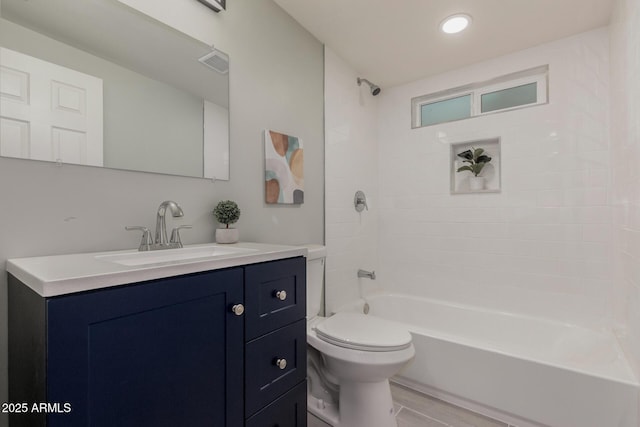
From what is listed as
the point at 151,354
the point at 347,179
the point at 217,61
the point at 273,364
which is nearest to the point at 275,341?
the point at 273,364

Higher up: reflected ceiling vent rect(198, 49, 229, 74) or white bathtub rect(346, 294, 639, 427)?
reflected ceiling vent rect(198, 49, 229, 74)

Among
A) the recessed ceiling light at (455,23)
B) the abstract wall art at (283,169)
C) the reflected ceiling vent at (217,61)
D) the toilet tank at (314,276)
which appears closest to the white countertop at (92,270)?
the toilet tank at (314,276)

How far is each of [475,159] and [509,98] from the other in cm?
53

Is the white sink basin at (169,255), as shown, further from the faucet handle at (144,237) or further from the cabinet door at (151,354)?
the cabinet door at (151,354)

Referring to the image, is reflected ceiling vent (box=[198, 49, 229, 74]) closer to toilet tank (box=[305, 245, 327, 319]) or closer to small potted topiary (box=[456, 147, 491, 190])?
toilet tank (box=[305, 245, 327, 319])

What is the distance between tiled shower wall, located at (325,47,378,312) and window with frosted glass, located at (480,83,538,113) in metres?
0.95

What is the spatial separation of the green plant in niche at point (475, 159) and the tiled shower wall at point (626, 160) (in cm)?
73

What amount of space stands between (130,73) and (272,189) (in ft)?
2.85

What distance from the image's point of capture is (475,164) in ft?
7.82

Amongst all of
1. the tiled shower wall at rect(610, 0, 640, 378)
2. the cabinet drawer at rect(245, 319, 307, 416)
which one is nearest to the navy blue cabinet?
the cabinet drawer at rect(245, 319, 307, 416)

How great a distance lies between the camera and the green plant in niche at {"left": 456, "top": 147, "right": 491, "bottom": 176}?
7.76ft

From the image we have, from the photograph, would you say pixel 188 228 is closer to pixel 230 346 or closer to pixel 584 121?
pixel 230 346

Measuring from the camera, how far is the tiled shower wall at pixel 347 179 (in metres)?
2.29

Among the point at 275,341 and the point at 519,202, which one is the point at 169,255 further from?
the point at 519,202
